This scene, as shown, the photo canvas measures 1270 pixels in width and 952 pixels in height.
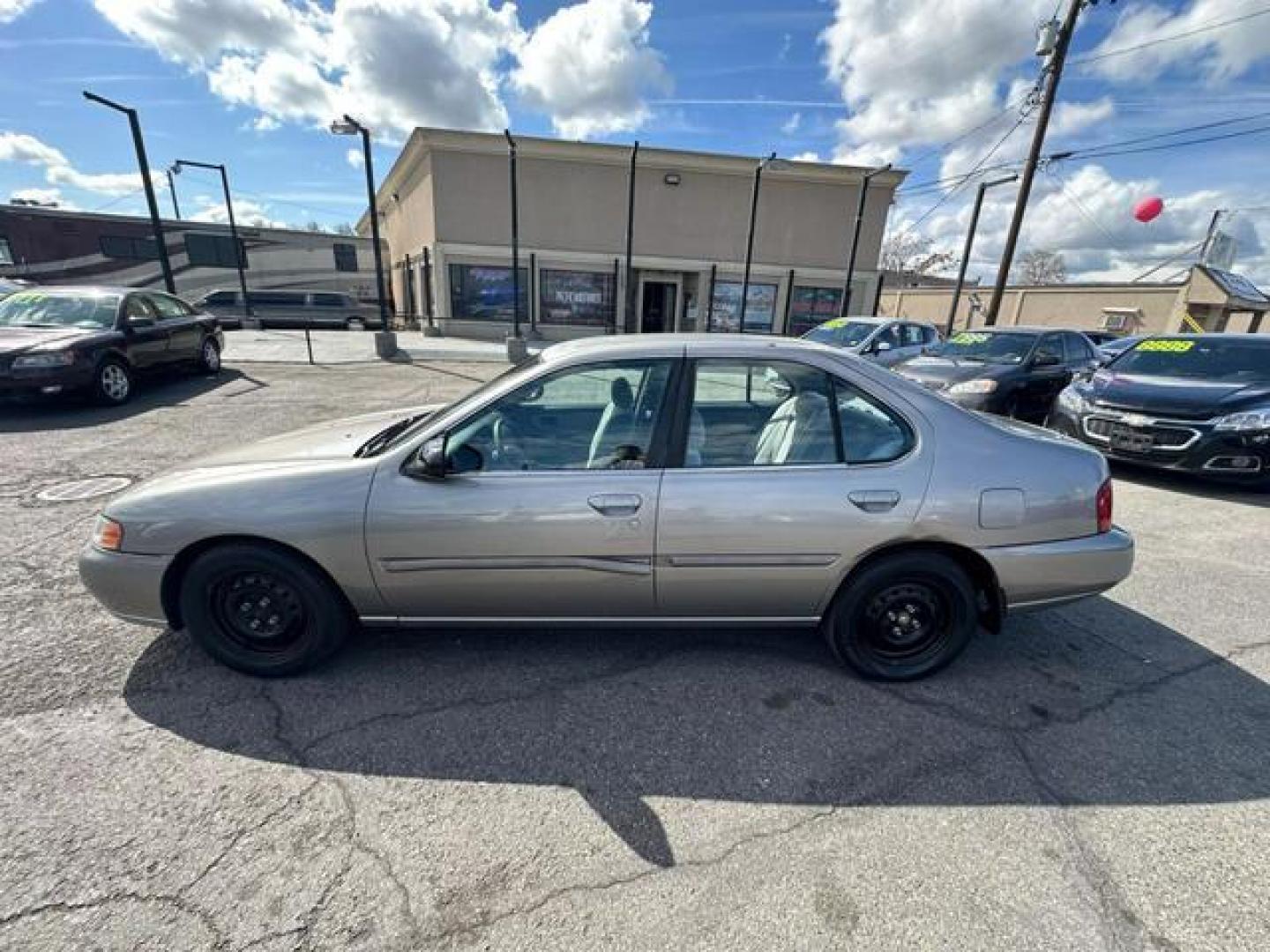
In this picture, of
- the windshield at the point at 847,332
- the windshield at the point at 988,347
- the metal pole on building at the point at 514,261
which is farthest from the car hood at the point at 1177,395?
the metal pole on building at the point at 514,261

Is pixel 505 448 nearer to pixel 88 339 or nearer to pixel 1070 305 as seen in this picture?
pixel 88 339

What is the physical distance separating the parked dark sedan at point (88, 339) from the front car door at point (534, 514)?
7920 millimetres

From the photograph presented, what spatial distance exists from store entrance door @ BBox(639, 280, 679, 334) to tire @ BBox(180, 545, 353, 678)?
2135 centimetres

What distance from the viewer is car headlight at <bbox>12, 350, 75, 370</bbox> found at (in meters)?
6.89

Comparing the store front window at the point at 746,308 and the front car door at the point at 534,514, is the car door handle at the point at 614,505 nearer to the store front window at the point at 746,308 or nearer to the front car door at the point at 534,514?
the front car door at the point at 534,514

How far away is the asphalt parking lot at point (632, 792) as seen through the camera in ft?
5.45

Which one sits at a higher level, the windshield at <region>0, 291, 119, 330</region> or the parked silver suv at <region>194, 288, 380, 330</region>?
the windshield at <region>0, 291, 119, 330</region>

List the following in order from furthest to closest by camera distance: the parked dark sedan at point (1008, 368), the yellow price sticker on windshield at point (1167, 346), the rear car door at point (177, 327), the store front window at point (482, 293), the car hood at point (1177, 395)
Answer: the store front window at point (482, 293) < the rear car door at point (177, 327) < the parked dark sedan at point (1008, 368) < the yellow price sticker on windshield at point (1167, 346) < the car hood at point (1177, 395)

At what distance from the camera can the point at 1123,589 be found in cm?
371

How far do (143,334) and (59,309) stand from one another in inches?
38.5

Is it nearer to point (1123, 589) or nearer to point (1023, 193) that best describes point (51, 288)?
point (1123, 589)

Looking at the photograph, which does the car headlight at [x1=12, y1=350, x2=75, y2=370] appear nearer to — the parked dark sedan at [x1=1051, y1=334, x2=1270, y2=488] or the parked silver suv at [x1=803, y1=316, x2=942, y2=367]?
the parked silver suv at [x1=803, y1=316, x2=942, y2=367]

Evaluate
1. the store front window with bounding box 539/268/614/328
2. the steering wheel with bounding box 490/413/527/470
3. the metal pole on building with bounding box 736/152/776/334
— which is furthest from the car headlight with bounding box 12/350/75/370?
the metal pole on building with bounding box 736/152/776/334

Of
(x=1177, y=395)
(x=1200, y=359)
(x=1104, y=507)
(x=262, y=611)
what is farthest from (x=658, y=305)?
(x=262, y=611)
